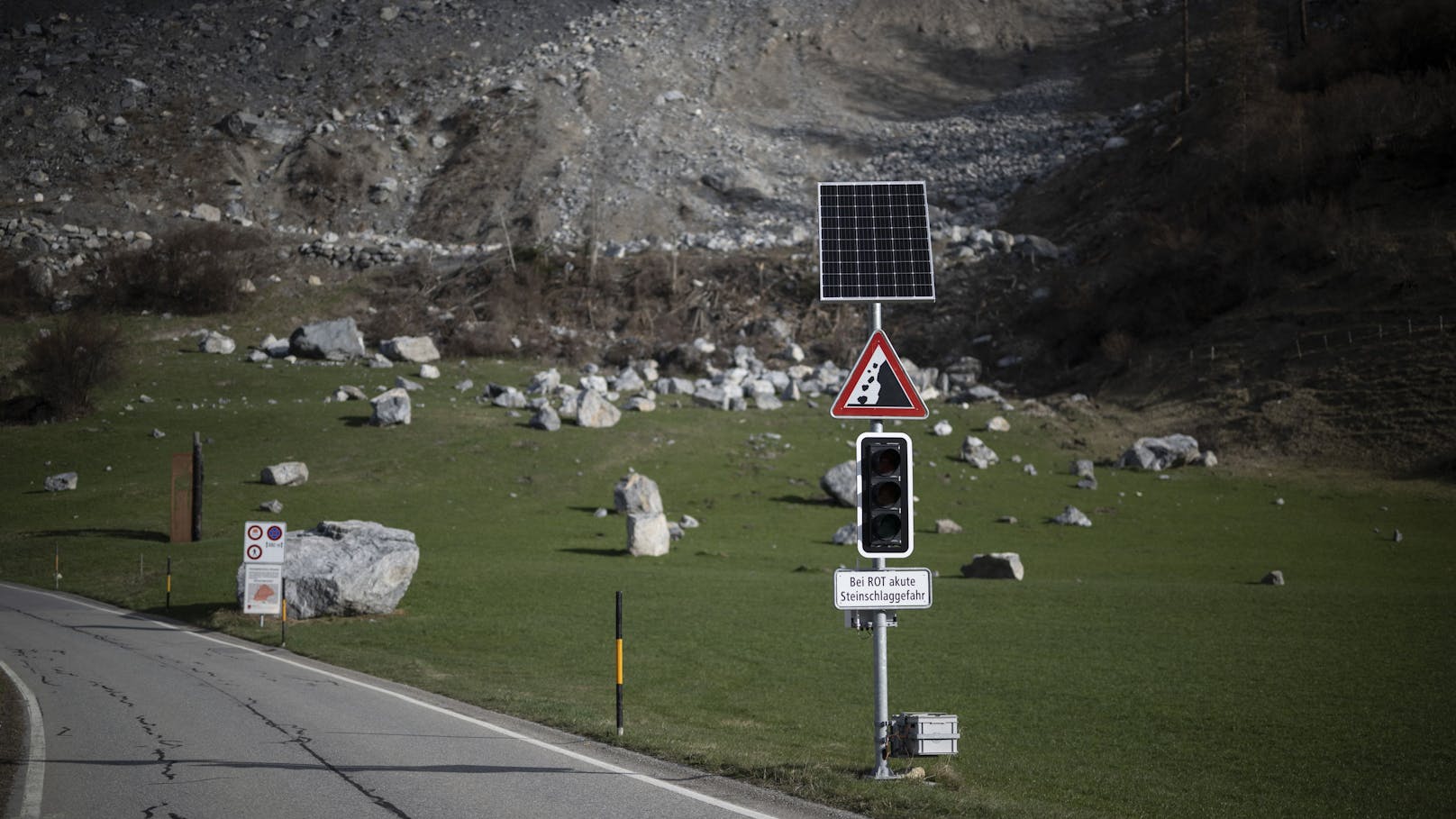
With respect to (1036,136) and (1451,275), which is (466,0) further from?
(1451,275)

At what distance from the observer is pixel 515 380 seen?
7450cm

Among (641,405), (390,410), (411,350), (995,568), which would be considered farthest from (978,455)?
(411,350)

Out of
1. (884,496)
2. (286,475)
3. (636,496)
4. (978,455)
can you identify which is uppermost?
(978,455)

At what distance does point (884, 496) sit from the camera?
1162 centimetres

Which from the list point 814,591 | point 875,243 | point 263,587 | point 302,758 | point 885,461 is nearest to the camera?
point 885,461

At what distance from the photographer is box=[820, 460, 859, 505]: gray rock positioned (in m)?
52.2

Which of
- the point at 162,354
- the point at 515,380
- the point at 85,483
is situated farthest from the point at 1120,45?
the point at 85,483

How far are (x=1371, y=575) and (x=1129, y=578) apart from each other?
24.4 ft

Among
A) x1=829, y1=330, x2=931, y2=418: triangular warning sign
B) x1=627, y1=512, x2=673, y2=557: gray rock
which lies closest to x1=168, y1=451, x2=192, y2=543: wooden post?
x1=627, y1=512, x2=673, y2=557: gray rock

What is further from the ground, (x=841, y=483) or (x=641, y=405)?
(x=641, y=405)

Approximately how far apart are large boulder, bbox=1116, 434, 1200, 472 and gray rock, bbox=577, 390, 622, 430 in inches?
1035

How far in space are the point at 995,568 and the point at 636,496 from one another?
16.3m

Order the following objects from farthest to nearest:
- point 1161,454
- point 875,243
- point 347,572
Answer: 1. point 1161,454
2. point 347,572
3. point 875,243

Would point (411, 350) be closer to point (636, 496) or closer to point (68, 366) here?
point (68, 366)
